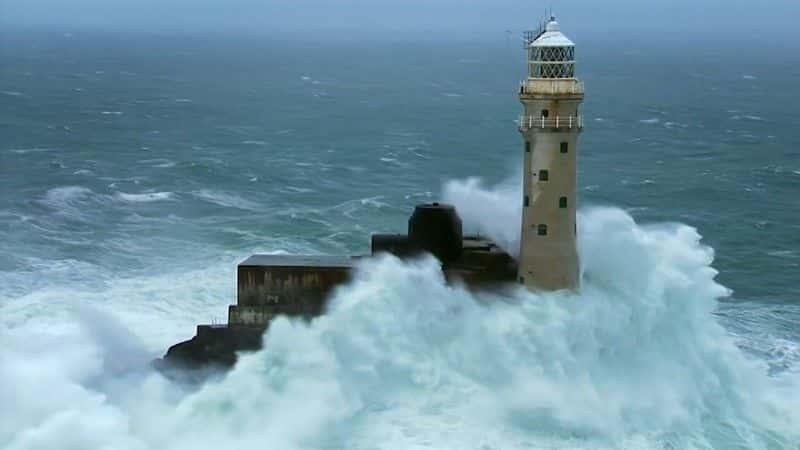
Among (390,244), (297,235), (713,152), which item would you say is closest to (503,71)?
(713,152)

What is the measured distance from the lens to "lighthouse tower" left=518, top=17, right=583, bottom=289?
105 ft

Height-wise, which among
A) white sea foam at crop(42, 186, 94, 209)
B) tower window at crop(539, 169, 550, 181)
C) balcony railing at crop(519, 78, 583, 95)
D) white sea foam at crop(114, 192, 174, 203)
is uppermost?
balcony railing at crop(519, 78, 583, 95)

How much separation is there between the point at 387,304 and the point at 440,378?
244 centimetres

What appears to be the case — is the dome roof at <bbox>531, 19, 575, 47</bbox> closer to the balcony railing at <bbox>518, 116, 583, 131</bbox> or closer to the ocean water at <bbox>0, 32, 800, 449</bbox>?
the balcony railing at <bbox>518, 116, 583, 131</bbox>

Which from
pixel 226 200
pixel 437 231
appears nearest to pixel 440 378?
pixel 437 231

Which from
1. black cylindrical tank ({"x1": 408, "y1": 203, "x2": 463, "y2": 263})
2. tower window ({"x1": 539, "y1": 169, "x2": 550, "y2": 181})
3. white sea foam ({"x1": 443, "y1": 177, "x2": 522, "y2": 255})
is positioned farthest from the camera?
white sea foam ({"x1": 443, "y1": 177, "x2": 522, "y2": 255})

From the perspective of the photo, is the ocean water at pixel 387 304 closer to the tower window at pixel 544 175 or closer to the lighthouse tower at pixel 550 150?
the lighthouse tower at pixel 550 150

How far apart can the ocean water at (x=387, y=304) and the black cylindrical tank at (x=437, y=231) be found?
668 millimetres

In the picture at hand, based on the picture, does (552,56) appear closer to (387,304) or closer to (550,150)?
(550,150)

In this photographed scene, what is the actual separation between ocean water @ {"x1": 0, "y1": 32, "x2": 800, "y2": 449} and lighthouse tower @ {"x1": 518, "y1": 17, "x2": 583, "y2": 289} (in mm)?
1330

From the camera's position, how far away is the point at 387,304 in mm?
32719

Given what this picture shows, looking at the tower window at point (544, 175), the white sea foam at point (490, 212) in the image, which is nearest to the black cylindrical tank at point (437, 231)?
the white sea foam at point (490, 212)

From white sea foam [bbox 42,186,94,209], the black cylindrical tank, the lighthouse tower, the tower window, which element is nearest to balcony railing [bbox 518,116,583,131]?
the lighthouse tower

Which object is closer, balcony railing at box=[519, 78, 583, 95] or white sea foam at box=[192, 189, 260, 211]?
balcony railing at box=[519, 78, 583, 95]
